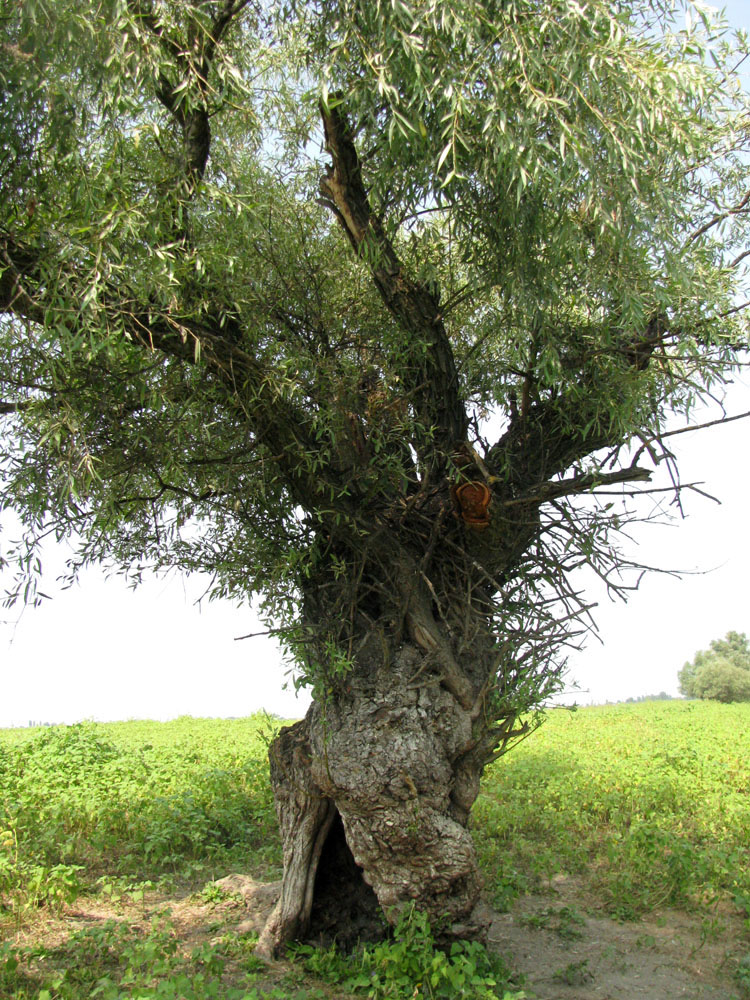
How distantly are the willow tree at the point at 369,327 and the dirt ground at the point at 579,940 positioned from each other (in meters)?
0.80

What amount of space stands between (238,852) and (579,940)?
11.8ft

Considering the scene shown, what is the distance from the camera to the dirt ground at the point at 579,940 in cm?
599

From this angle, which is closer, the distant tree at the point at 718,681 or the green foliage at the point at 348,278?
the green foliage at the point at 348,278

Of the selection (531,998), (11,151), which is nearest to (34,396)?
(11,151)

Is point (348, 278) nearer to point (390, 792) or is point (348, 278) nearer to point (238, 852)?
point (390, 792)

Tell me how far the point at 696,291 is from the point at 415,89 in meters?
2.61

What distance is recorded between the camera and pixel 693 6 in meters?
4.67

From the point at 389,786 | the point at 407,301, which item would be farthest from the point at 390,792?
the point at 407,301

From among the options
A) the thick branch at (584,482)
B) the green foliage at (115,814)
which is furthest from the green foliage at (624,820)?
the thick branch at (584,482)

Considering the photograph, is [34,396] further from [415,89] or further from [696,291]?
Answer: [696,291]

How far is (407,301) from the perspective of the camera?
6230 millimetres

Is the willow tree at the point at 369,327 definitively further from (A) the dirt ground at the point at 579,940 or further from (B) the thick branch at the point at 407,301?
(A) the dirt ground at the point at 579,940

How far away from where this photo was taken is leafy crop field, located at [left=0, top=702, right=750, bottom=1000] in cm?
566

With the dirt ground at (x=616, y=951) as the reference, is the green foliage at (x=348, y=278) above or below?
above
